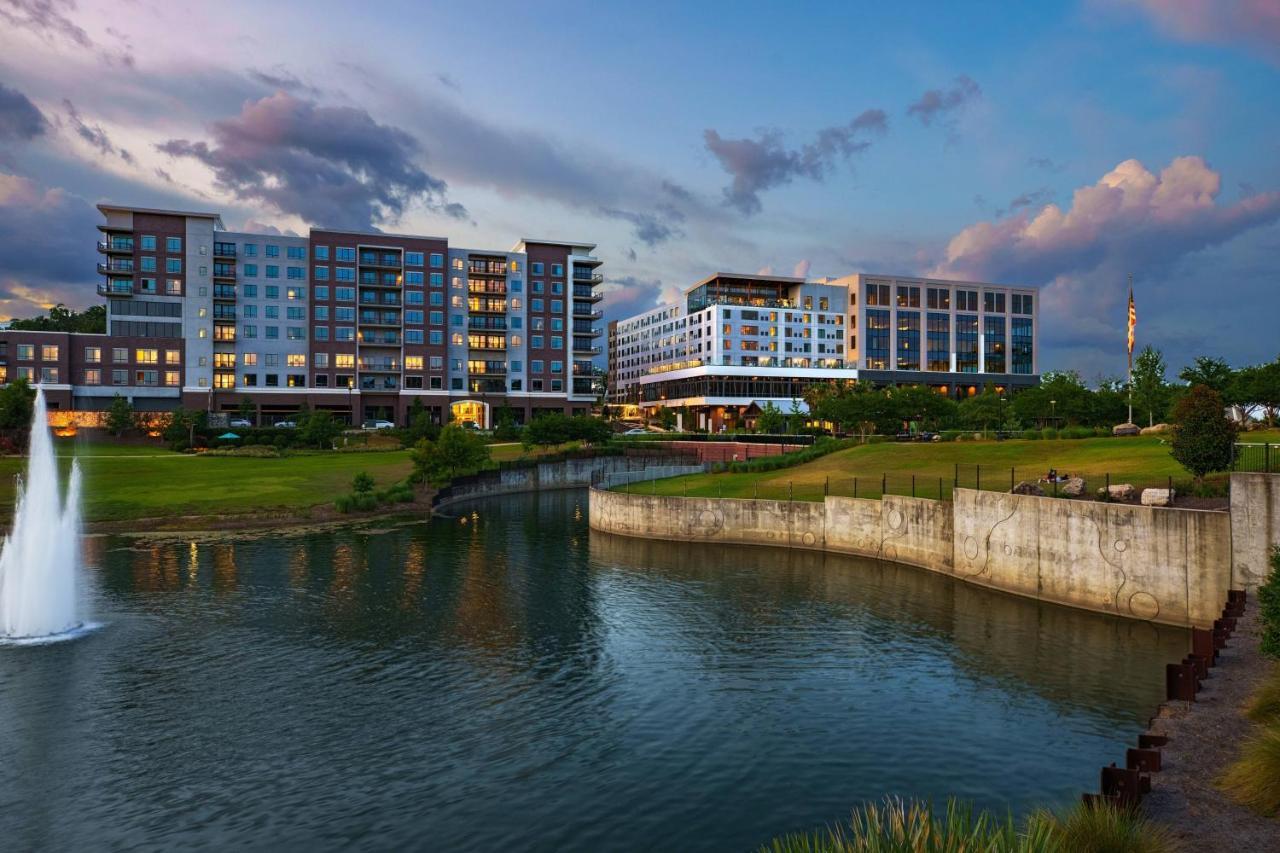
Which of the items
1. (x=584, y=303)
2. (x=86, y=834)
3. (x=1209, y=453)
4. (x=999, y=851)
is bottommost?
(x=86, y=834)

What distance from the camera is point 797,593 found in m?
35.4

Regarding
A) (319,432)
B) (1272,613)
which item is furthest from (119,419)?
(1272,613)

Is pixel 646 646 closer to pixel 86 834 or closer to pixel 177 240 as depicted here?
pixel 86 834

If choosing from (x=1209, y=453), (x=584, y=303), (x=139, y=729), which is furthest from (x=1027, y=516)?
(x=584, y=303)

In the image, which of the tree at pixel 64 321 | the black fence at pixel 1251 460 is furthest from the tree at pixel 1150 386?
the tree at pixel 64 321

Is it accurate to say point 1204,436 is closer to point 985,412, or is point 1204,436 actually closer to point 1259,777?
point 1259,777

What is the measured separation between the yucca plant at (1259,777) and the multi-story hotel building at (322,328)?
125383mm

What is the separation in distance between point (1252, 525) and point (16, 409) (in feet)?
381

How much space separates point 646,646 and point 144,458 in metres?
77.3

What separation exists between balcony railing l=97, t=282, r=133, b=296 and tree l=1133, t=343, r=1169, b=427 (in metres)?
139

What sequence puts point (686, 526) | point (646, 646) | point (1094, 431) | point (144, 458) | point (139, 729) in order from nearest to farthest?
point (139, 729) → point (646, 646) → point (686, 526) → point (1094, 431) → point (144, 458)

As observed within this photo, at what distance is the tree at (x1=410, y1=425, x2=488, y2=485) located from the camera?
72.3 m

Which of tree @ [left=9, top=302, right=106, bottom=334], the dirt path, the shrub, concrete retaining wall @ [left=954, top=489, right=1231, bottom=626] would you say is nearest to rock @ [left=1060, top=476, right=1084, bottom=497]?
concrete retaining wall @ [left=954, top=489, right=1231, bottom=626]

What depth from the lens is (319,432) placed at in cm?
9806
